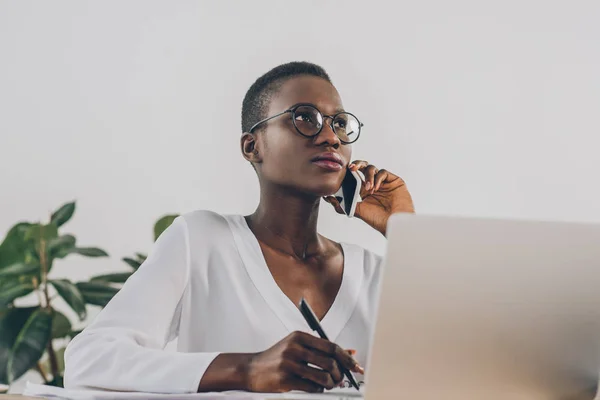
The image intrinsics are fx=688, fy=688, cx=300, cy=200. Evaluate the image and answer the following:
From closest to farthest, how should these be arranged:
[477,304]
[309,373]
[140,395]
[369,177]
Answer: [477,304], [140,395], [309,373], [369,177]

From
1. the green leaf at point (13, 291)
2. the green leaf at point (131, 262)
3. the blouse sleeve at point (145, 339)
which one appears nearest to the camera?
the blouse sleeve at point (145, 339)

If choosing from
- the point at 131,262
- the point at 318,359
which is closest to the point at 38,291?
the point at 131,262

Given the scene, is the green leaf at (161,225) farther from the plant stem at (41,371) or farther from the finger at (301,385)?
the finger at (301,385)

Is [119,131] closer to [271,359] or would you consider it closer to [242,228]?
[242,228]

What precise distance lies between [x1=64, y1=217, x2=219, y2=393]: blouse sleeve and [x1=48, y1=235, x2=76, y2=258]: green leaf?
71cm

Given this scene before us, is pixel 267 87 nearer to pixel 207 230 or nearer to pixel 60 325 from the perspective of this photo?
pixel 207 230

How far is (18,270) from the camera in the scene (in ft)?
6.00

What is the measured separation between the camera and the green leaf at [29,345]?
1767mm

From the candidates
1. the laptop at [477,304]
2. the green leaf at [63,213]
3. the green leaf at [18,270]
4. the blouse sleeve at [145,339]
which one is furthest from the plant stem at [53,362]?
the laptop at [477,304]

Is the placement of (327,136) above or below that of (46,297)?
above

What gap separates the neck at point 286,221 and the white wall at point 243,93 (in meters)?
0.76

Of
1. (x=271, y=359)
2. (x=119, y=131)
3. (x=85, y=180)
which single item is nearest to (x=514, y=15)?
(x=119, y=131)

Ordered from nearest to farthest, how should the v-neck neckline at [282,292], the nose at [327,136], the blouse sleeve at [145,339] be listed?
the blouse sleeve at [145,339] < the v-neck neckline at [282,292] < the nose at [327,136]

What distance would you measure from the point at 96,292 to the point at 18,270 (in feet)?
0.71
